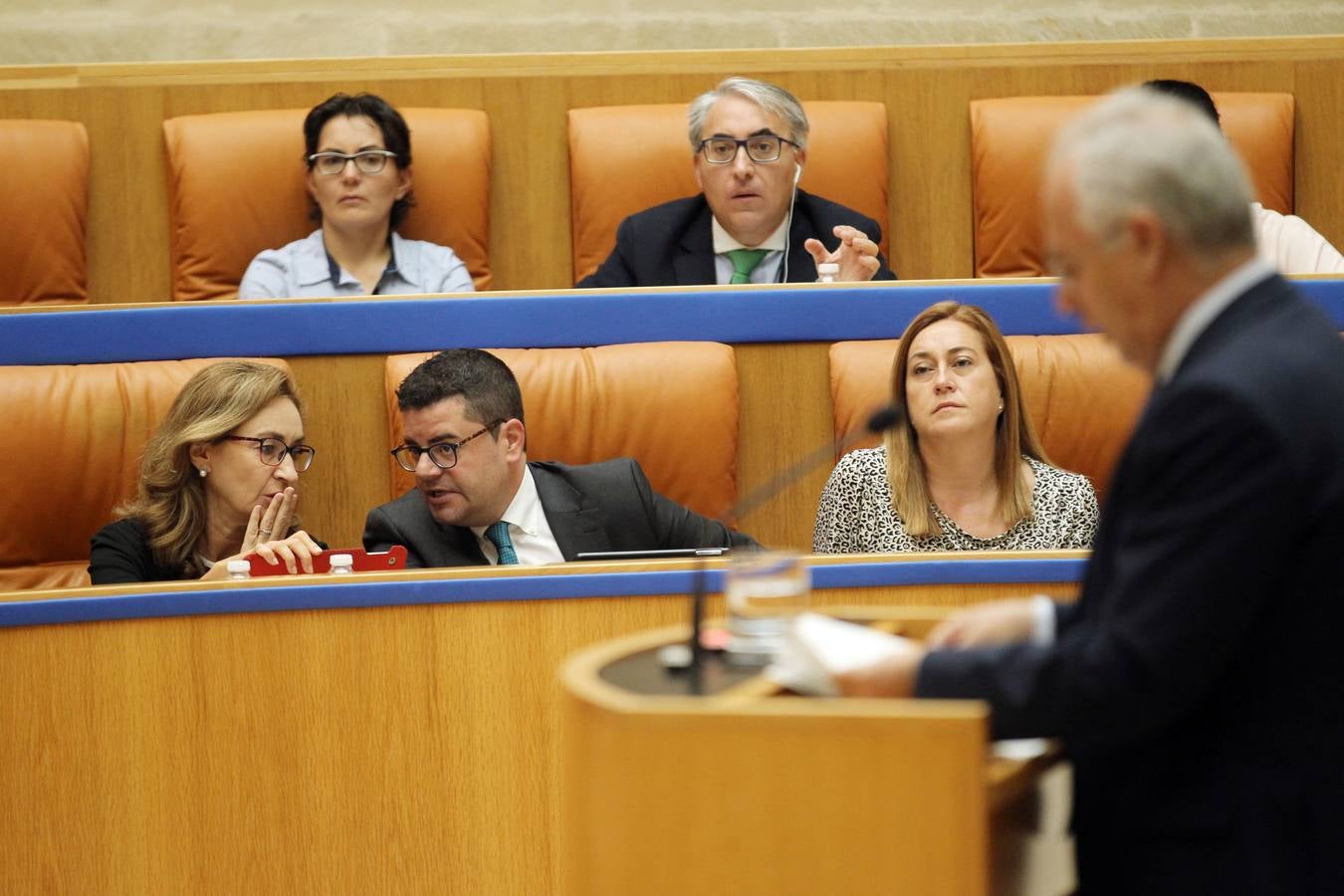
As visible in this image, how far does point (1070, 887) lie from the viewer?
0.61 metres

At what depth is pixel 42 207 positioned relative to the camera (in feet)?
5.20

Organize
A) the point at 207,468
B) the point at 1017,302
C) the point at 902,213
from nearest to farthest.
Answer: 1. the point at 207,468
2. the point at 1017,302
3. the point at 902,213

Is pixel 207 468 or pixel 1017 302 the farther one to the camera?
pixel 1017 302

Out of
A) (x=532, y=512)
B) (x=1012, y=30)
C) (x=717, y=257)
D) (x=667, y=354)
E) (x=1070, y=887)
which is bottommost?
(x=1070, y=887)

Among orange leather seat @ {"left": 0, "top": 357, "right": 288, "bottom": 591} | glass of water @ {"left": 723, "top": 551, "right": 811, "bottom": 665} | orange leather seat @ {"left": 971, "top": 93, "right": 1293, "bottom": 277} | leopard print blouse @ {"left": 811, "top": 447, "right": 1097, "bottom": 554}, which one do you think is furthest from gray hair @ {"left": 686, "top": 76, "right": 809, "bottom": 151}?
glass of water @ {"left": 723, "top": 551, "right": 811, "bottom": 665}

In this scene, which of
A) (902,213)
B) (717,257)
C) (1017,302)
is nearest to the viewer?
(1017,302)

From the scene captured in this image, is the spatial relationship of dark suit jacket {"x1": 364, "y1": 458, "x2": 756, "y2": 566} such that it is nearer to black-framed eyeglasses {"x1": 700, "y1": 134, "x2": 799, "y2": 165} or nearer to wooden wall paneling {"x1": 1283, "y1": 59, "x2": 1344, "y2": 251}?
black-framed eyeglasses {"x1": 700, "y1": 134, "x2": 799, "y2": 165}

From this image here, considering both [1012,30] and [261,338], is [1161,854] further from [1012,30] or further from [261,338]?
[1012,30]

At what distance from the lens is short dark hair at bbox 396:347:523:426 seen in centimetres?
120

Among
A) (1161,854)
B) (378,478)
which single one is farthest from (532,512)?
(1161,854)

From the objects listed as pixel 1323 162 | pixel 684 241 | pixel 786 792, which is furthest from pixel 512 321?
pixel 1323 162

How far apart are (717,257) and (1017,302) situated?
31 centimetres

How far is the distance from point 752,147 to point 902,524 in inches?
17.5

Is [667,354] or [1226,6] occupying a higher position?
[1226,6]
